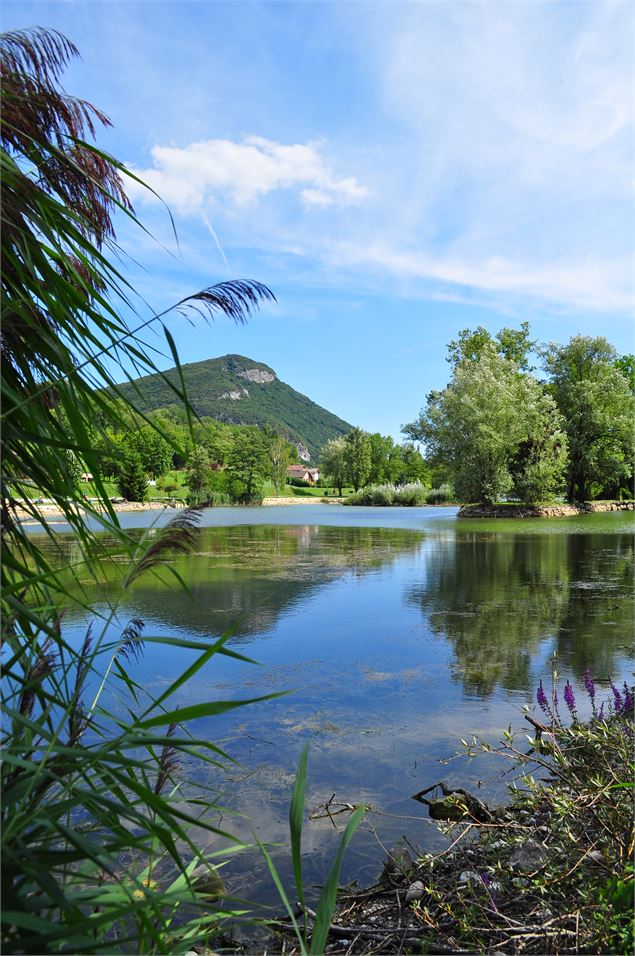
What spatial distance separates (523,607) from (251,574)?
448 centimetres

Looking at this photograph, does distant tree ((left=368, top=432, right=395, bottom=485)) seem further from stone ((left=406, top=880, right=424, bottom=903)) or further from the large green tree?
stone ((left=406, top=880, right=424, bottom=903))

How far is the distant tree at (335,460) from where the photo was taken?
66312 mm

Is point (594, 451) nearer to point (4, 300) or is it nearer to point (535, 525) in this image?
point (535, 525)

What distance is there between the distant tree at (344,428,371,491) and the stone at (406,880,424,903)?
63.6 m

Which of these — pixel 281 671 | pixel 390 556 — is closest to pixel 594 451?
pixel 390 556

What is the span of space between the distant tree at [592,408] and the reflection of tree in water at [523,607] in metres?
17.6

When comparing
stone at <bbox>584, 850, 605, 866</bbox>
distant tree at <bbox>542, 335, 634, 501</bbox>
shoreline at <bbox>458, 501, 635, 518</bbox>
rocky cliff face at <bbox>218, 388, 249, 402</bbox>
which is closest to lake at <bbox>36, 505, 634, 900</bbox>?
stone at <bbox>584, 850, 605, 866</bbox>

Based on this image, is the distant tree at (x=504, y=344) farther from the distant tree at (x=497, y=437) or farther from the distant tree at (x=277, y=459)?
the distant tree at (x=277, y=459)

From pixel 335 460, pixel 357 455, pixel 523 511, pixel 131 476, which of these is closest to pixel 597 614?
pixel 131 476

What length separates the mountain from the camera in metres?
79.1

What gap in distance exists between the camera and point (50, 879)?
3.02 ft

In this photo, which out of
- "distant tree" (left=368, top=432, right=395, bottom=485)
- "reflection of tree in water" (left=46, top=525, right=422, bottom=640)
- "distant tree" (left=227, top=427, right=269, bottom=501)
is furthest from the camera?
"distant tree" (left=368, top=432, right=395, bottom=485)

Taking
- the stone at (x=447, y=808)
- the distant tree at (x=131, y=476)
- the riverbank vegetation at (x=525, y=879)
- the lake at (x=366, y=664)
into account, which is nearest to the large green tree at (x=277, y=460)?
the lake at (x=366, y=664)

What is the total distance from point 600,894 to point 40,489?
1.83 m
